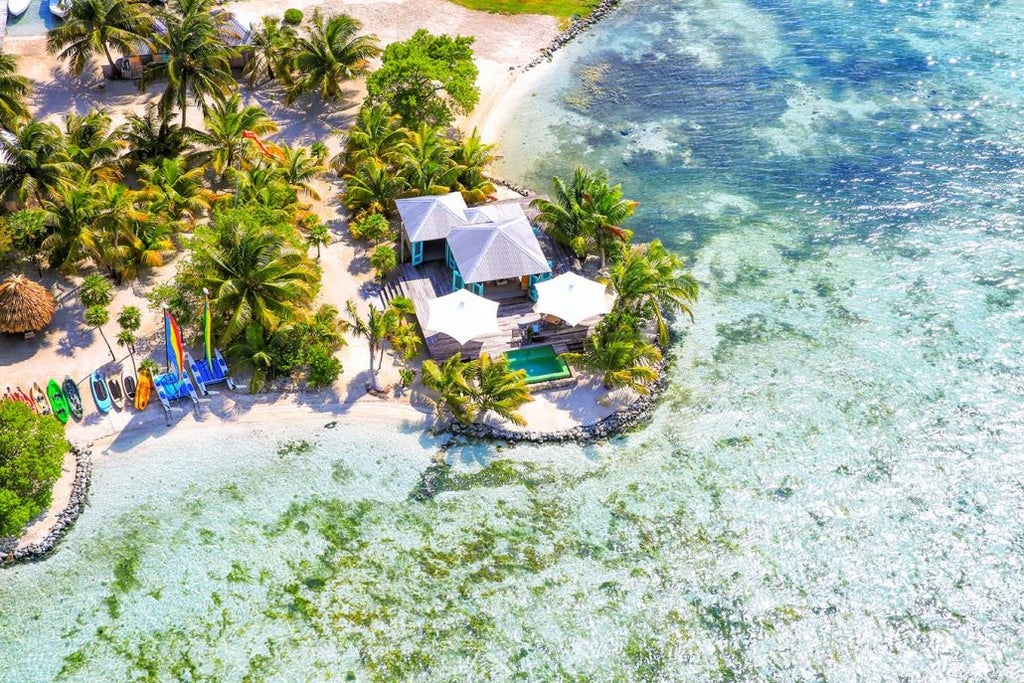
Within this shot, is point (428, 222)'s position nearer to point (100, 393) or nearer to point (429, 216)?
point (429, 216)

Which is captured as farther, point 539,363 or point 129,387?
point 539,363

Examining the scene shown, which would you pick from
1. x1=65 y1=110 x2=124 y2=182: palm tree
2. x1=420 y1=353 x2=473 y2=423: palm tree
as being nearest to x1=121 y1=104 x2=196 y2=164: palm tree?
x1=65 y1=110 x2=124 y2=182: palm tree

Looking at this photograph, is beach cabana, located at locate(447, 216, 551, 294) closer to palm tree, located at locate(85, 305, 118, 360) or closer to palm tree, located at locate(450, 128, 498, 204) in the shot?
palm tree, located at locate(450, 128, 498, 204)

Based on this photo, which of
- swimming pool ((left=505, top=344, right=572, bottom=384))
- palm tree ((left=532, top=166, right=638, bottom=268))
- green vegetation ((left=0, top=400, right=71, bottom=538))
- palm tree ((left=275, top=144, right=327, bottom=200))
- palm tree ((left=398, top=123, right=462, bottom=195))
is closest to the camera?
green vegetation ((left=0, top=400, right=71, bottom=538))

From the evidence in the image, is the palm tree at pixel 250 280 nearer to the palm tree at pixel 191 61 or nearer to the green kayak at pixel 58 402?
the green kayak at pixel 58 402

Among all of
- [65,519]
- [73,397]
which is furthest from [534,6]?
[65,519]

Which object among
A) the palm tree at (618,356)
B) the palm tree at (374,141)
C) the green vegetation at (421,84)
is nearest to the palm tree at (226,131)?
the palm tree at (374,141)
